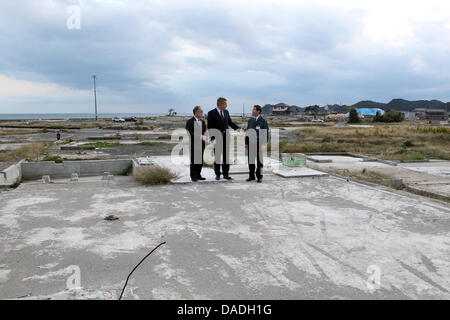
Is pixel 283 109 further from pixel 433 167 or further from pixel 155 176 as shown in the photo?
pixel 155 176

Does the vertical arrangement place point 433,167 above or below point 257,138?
below

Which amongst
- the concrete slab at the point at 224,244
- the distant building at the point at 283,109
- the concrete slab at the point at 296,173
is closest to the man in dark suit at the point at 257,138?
the concrete slab at the point at 296,173

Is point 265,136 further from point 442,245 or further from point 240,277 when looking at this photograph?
point 240,277

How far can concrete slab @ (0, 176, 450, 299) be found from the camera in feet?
9.53

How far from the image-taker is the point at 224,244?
3.89 meters

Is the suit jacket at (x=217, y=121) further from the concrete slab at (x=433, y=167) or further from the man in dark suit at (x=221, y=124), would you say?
the concrete slab at (x=433, y=167)

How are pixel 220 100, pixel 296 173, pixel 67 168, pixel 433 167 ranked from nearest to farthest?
pixel 220 100, pixel 296 173, pixel 67 168, pixel 433 167

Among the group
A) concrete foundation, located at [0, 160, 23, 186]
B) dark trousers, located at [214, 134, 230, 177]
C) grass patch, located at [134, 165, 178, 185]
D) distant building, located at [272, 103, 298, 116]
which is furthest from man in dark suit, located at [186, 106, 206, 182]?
distant building, located at [272, 103, 298, 116]

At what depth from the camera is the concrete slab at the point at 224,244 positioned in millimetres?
2904

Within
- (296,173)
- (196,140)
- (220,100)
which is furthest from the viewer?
(296,173)

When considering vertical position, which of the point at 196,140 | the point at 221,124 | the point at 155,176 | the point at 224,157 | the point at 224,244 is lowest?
the point at 224,244

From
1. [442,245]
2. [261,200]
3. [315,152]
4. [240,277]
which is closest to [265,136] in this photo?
[261,200]

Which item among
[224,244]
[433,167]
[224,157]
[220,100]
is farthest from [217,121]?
[433,167]
